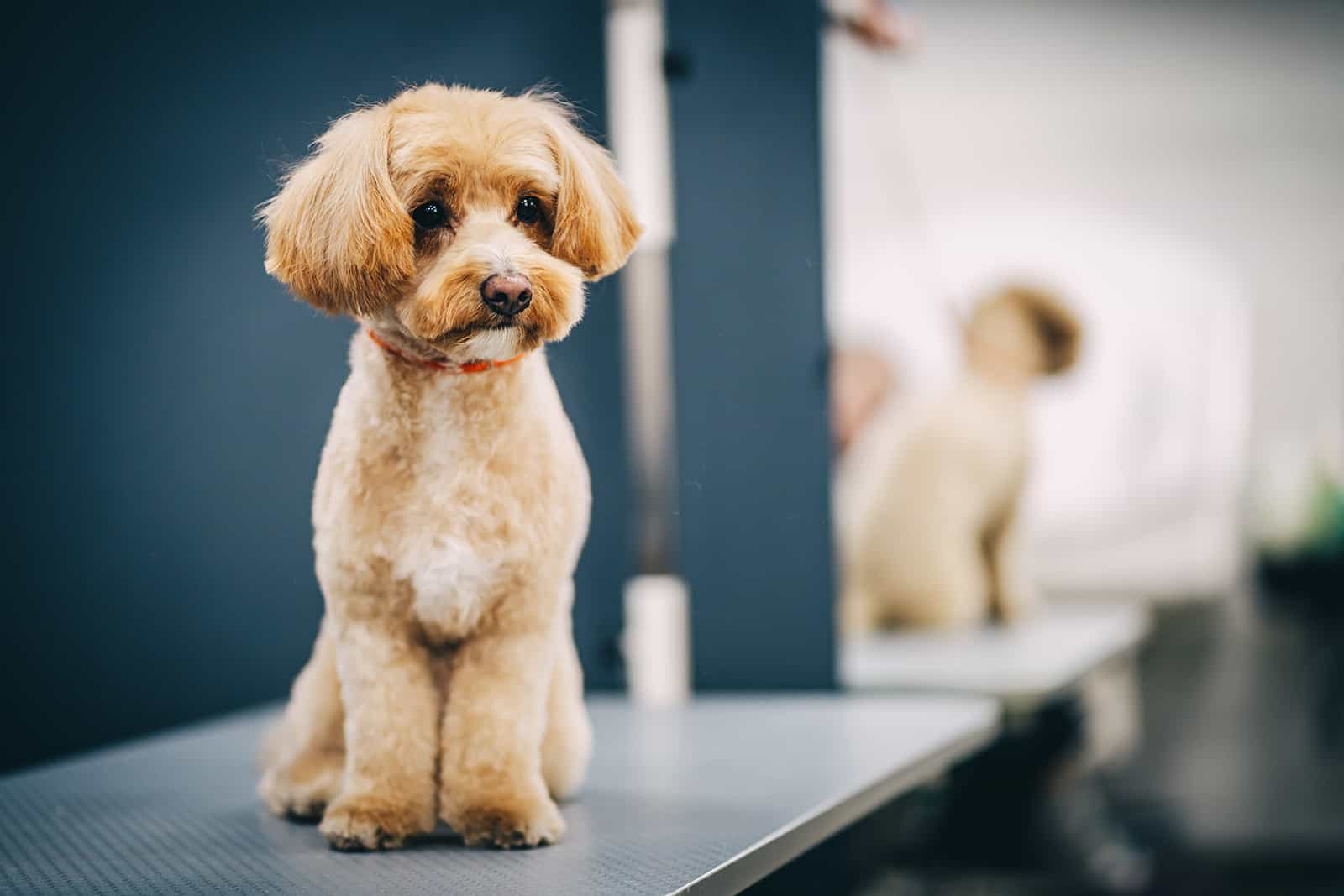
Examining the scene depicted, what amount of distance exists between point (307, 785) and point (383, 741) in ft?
0.43

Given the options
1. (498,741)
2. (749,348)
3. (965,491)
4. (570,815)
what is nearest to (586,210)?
(498,741)

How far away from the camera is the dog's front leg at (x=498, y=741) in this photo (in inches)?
41.9

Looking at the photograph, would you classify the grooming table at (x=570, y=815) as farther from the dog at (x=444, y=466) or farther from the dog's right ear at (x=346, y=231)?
the dog's right ear at (x=346, y=231)

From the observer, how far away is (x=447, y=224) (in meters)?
1.00

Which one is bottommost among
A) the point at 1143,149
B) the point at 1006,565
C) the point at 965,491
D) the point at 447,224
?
the point at 1006,565

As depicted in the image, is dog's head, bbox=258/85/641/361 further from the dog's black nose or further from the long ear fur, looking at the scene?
the long ear fur

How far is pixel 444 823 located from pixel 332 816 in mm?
96

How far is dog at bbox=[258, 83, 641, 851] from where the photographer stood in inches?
38.6

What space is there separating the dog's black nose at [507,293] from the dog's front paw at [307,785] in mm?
442

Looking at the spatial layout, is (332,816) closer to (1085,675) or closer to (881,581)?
(1085,675)

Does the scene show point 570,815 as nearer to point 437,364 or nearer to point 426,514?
point 426,514

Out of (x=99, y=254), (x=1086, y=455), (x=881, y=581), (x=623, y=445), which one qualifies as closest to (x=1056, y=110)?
(x=1086, y=455)

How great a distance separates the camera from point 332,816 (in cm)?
106

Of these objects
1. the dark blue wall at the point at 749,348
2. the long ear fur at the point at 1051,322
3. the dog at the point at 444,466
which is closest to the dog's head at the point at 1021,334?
the long ear fur at the point at 1051,322
